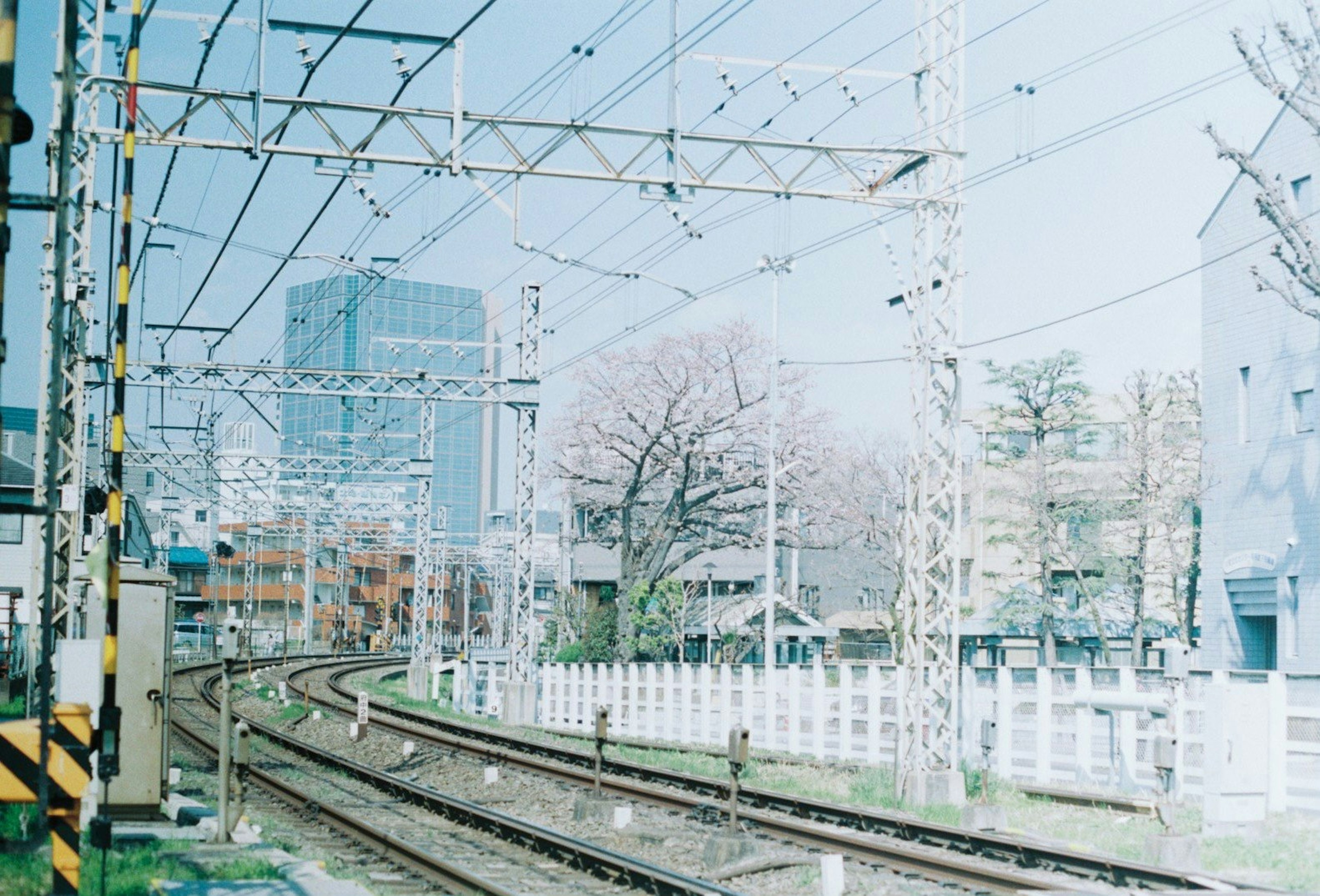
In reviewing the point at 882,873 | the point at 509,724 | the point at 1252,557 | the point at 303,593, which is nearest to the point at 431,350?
the point at 509,724

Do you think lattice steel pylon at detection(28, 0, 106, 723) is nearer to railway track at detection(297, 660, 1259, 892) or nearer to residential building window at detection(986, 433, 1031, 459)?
railway track at detection(297, 660, 1259, 892)

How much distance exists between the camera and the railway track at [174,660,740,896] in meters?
11.1

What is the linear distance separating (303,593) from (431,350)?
66375mm

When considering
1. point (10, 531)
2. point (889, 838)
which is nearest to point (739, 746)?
point (889, 838)

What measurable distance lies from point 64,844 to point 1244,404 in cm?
3163

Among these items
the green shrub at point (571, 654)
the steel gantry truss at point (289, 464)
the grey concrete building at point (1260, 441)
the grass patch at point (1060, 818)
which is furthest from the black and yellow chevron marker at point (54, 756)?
the green shrub at point (571, 654)

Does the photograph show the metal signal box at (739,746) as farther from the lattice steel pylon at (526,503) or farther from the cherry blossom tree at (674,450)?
the cherry blossom tree at (674,450)

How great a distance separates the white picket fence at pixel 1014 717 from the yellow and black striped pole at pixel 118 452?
32.2 feet

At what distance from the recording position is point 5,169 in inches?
233

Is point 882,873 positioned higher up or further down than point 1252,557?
further down

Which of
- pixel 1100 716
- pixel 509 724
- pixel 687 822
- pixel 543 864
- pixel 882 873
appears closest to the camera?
pixel 882 873

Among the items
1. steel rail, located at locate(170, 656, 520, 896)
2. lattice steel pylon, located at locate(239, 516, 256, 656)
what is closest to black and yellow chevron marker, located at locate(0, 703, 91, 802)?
steel rail, located at locate(170, 656, 520, 896)

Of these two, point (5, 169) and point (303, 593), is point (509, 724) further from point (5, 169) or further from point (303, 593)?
point (303, 593)

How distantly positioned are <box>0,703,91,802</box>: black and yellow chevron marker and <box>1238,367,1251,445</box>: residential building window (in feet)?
101
